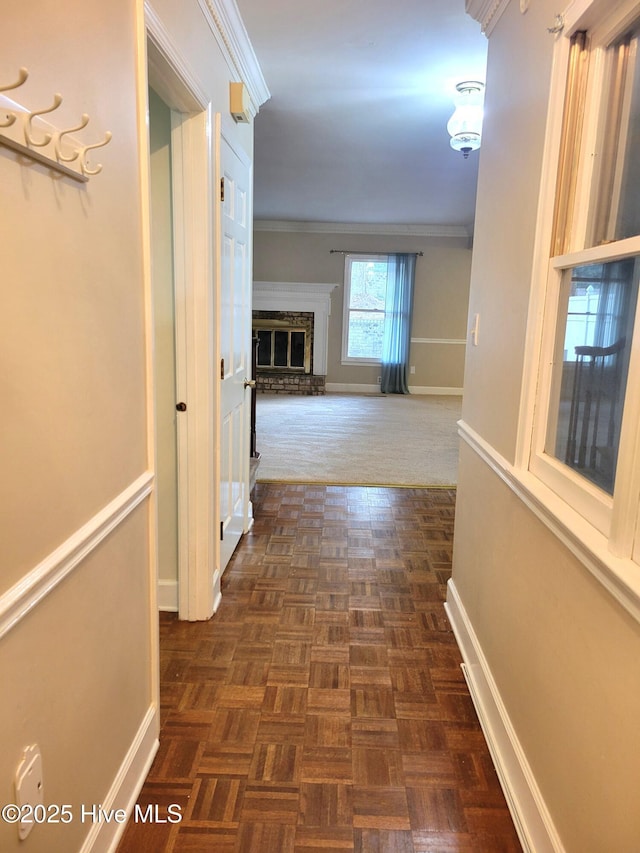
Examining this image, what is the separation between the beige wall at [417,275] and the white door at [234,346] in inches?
221

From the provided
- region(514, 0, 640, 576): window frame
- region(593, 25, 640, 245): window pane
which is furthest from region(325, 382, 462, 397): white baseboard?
region(593, 25, 640, 245): window pane

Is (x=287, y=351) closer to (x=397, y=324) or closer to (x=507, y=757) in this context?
(x=397, y=324)

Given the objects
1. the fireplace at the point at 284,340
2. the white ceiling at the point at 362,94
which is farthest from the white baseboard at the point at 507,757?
the fireplace at the point at 284,340

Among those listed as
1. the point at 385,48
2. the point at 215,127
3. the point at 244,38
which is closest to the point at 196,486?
the point at 215,127

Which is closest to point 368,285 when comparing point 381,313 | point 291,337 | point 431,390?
point 381,313

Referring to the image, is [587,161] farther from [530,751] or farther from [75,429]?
[530,751]

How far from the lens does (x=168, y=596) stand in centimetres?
229

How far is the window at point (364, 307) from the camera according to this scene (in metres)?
8.37

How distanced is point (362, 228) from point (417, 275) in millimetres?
1060

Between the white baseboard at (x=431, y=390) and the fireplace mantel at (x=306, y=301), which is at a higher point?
the fireplace mantel at (x=306, y=301)

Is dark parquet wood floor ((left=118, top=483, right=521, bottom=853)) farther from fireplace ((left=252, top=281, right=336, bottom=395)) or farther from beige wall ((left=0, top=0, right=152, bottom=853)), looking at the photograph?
fireplace ((left=252, top=281, right=336, bottom=395))

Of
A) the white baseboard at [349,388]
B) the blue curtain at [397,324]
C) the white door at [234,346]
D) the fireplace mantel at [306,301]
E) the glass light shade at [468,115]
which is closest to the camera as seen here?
the white door at [234,346]

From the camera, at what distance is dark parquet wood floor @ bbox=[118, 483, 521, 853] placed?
52.9 inches

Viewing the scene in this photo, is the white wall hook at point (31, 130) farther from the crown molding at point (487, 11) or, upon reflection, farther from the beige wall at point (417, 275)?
the beige wall at point (417, 275)
